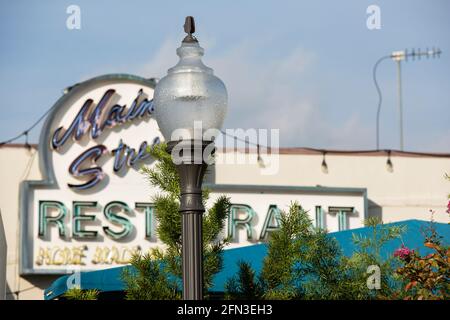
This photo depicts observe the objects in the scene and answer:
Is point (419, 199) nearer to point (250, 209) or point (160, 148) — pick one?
point (250, 209)

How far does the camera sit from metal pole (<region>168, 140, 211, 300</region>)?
7.48 metres

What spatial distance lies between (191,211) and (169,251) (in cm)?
227

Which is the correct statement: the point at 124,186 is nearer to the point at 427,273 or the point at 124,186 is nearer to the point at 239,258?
the point at 239,258

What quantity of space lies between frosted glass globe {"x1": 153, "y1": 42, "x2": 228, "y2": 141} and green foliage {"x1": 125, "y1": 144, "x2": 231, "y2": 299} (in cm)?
189

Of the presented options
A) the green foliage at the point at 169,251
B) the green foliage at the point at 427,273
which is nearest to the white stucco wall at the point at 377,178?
the green foliage at the point at 169,251

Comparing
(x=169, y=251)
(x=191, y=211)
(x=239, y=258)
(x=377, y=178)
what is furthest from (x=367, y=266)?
(x=377, y=178)

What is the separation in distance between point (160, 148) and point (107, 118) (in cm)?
1476

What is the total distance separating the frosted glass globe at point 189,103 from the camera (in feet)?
25.1

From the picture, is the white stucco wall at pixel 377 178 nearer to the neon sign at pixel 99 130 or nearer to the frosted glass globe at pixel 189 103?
the neon sign at pixel 99 130

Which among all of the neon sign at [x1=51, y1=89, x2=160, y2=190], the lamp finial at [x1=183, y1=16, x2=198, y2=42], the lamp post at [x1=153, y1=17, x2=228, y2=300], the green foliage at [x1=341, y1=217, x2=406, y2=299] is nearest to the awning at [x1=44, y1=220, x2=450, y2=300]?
the green foliage at [x1=341, y1=217, x2=406, y2=299]

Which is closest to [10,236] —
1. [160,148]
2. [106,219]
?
[106,219]

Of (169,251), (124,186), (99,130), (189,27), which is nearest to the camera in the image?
(189,27)

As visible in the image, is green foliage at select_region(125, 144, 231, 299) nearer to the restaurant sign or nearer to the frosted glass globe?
the frosted glass globe

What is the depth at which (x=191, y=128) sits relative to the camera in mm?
7668
